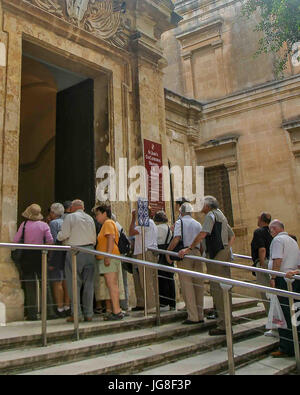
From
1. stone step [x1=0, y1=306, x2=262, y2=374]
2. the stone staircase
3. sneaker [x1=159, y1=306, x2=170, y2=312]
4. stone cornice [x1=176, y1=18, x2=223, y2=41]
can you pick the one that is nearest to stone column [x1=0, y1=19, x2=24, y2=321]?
the stone staircase

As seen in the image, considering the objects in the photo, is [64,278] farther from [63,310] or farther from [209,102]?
[209,102]

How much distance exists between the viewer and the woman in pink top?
487cm

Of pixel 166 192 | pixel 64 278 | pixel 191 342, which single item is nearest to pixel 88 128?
pixel 166 192

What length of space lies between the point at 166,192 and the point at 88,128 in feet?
7.00

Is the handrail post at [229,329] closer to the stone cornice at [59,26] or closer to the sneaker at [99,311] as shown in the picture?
the sneaker at [99,311]

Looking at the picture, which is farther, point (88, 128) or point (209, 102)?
point (209, 102)

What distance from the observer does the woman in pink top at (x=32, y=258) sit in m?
4.87

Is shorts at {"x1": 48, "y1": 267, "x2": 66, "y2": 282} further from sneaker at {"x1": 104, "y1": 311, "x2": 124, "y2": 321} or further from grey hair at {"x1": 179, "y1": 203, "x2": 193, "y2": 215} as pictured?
grey hair at {"x1": 179, "y1": 203, "x2": 193, "y2": 215}

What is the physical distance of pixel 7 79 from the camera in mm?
6516

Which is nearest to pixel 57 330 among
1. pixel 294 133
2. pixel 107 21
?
pixel 107 21

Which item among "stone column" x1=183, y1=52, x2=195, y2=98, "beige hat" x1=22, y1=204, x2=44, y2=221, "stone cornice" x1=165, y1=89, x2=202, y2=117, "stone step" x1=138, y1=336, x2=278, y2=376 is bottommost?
"stone step" x1=138, y1=336, x2=278, y2=376

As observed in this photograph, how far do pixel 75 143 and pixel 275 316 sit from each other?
5.41 metres

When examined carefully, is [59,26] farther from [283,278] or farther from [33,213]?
[283,278]

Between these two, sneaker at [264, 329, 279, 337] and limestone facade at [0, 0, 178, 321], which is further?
limestone facade at [0, 0, 178, 321]
